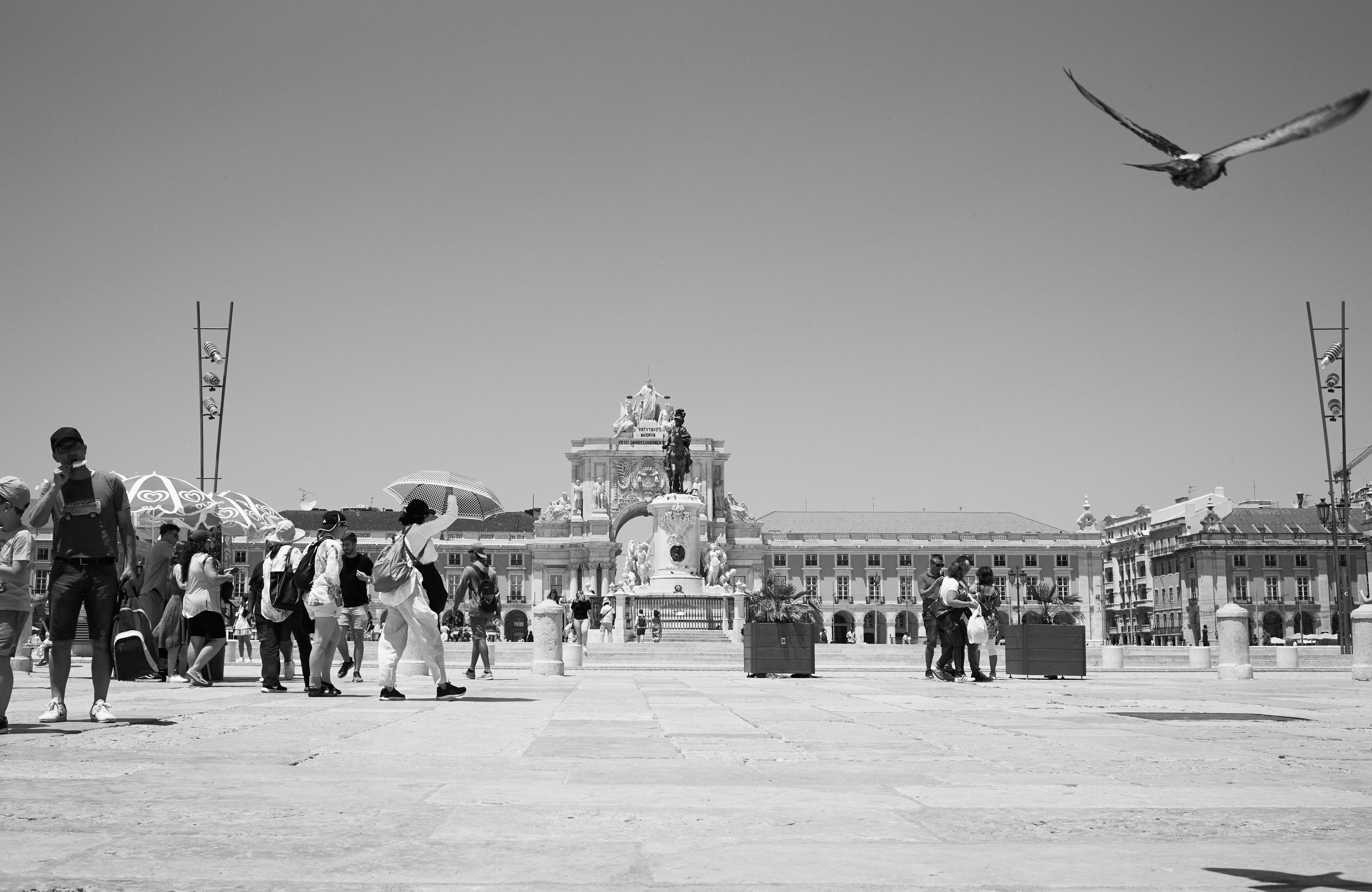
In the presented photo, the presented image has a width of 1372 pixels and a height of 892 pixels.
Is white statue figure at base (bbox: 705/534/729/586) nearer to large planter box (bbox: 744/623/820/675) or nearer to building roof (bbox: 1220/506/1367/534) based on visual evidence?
large planter box (bbox: 744/623/820/675)

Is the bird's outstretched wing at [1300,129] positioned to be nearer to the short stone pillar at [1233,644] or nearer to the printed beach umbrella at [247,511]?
the short stone pillar at [1233,644]

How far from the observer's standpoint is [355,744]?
7.59 meters

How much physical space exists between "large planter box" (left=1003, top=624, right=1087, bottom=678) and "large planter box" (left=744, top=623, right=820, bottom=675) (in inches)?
135

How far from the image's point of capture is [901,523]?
11438 centimetres

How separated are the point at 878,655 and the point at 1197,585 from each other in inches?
2417

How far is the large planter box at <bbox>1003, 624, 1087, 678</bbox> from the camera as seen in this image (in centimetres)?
2112

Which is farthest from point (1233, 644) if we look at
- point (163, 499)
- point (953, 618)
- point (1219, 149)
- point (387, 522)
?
point (387, 522)

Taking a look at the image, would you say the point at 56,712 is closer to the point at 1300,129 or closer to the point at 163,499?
the point at 1300,129

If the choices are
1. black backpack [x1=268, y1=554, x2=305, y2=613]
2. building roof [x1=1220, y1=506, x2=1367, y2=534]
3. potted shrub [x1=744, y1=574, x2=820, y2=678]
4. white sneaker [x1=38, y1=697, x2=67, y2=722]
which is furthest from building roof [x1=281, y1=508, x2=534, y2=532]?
white sneaker [x1=38, y1=697, x2=67, y2=722]

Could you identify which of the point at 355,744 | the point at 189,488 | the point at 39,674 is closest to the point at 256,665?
the point at 39,674

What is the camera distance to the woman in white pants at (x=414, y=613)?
11.8 metres

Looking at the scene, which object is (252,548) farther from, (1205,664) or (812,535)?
(1205,664)

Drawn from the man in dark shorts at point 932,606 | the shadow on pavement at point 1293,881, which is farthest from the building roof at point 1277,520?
the shadow on pavement at point 1293,881

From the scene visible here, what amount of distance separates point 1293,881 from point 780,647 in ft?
62.2
